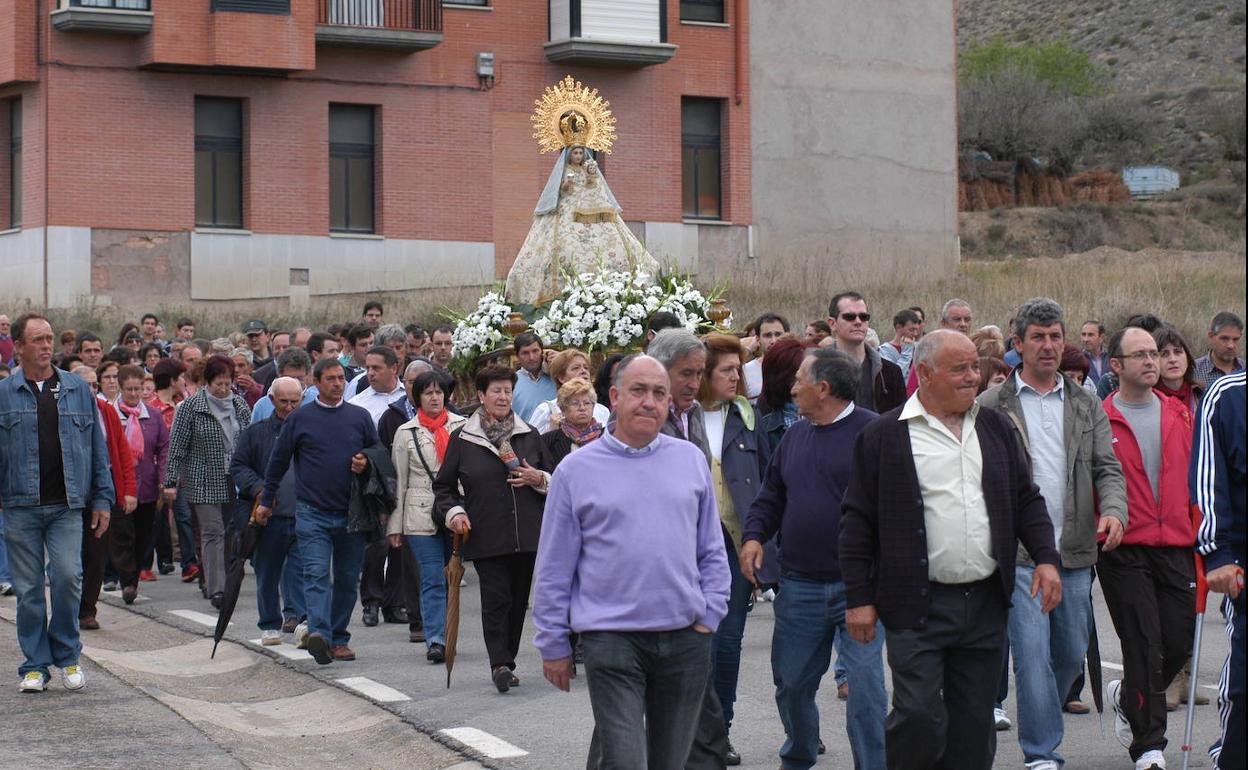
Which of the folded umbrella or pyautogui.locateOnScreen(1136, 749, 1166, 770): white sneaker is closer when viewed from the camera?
pyautogui.locateOnScreen(1136, 749, 1166, 770): white sneaker

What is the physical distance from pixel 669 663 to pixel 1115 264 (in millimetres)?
32836

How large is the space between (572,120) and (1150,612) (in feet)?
33.4

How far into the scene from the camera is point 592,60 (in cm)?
3975

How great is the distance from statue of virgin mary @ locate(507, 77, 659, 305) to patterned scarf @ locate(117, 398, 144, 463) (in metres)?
3.59

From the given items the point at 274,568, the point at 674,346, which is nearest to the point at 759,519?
the point at 674,346

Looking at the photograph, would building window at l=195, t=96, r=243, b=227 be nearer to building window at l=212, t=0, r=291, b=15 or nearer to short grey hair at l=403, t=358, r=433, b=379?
building window at l=212, t=0, r=291, b=15

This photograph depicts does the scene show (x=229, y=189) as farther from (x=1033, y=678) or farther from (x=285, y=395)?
(x=1033, y=678)

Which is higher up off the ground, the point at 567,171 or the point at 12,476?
the point at 567,171

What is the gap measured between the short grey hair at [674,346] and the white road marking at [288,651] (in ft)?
15.8

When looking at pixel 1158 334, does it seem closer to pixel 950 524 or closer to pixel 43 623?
pixel 950 524

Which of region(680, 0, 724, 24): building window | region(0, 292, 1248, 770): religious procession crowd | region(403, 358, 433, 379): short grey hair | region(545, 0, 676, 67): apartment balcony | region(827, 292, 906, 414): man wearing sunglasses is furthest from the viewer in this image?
region(680, 0, 724, 24): building window

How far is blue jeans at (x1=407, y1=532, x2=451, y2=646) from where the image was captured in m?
13.0

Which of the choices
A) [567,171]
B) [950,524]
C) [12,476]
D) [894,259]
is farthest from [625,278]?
[894,259]

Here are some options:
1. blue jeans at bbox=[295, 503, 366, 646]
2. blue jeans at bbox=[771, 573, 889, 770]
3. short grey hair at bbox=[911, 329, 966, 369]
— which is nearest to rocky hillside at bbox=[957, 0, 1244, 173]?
blue jeans at bbox=[295, 503, 366, 646]
